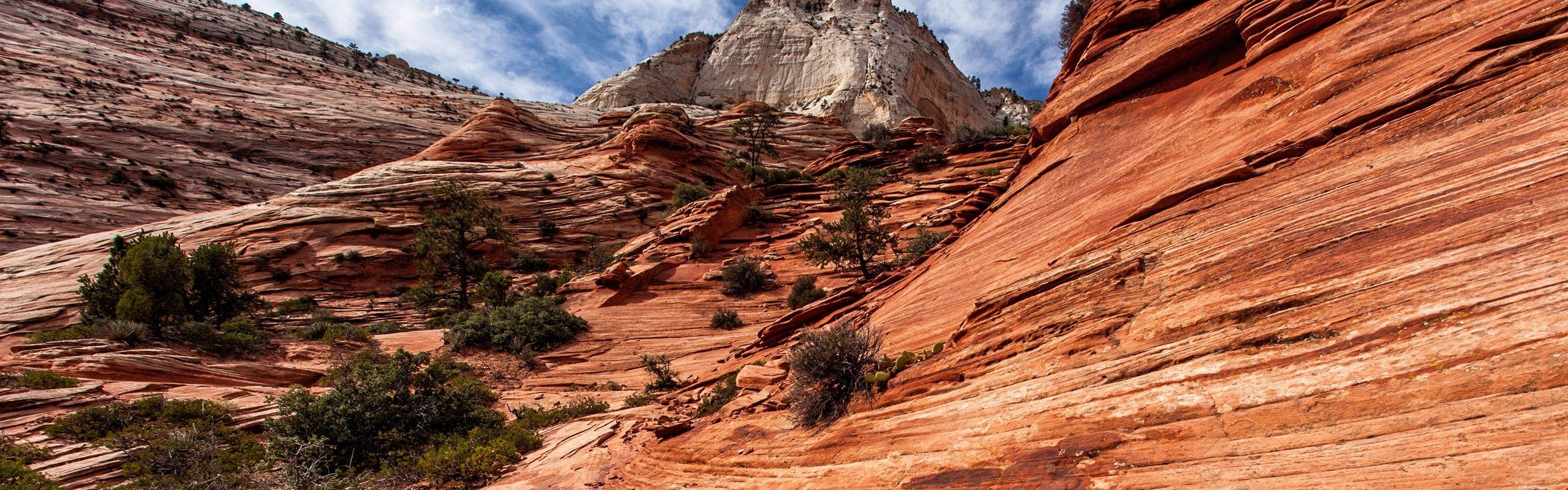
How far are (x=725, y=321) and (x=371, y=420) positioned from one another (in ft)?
33.1

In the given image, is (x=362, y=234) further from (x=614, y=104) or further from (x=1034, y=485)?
(x=614, y=104)

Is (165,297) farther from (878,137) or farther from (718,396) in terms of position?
(878,137)

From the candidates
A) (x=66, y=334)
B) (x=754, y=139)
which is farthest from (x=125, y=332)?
(x=754, y=139)

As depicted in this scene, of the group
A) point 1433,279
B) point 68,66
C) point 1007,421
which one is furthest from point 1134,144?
point 68,66

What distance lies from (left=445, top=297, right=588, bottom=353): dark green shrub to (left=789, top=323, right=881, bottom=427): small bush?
1255cm

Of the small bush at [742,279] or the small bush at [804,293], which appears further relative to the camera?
the small bush at [742,279]

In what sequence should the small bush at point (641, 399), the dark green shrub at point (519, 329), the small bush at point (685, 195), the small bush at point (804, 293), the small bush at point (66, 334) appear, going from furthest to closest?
1. the small bush at point (685, 195)
2. the small bush at point (804, 293)
3. the dark green shrub at point (519, 329)
4. the small bush at point (641, 399)
5. the small bush at point (66, 334)

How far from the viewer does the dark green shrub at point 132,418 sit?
354 inches

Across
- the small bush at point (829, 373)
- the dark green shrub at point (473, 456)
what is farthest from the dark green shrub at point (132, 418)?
the small bush at point (829, 373)

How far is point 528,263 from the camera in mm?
28234

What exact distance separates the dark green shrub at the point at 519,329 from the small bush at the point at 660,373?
3.47 metres

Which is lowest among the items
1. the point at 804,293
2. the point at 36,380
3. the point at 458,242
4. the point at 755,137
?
the point at 36,380

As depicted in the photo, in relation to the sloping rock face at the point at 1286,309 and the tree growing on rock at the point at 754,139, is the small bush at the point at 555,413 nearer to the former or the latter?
the sloping rock face at the point at 1286,309

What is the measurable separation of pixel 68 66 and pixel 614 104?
4431cm
